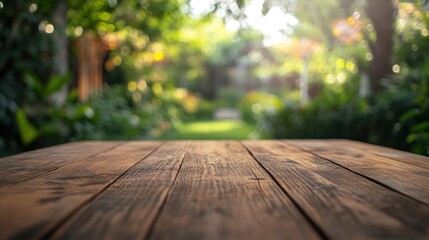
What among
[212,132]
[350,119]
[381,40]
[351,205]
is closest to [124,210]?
[351,205]

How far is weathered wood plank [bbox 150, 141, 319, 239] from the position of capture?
0.55 m

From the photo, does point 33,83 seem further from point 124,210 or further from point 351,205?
point 351,205

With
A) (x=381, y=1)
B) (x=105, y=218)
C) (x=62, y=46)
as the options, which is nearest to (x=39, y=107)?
(x=62, y=46)

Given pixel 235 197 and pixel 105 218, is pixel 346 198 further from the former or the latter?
pixel 105 218

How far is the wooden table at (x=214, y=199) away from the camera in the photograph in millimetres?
562

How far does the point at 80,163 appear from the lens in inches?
47.6

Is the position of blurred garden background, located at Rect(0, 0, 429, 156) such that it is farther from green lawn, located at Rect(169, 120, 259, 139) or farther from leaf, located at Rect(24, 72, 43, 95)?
green lawn, located at Rect(169, 120, 259, 139)

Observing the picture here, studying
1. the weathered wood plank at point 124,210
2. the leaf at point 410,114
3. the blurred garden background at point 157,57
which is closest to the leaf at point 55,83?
the blurred garden background at point 157,57

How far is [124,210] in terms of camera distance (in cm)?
66

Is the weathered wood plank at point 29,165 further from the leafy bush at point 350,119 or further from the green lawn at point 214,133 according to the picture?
the green lawn at point 214,133

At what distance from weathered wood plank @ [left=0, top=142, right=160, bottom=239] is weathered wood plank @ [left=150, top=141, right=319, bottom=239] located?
0.55ft

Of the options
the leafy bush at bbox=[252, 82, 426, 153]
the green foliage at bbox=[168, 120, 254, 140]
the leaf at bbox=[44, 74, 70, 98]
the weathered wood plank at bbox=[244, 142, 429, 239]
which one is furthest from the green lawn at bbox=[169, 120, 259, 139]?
the weathered wood plank at bbox=[244, 142, 429, 239]

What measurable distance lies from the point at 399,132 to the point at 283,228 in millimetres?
2769

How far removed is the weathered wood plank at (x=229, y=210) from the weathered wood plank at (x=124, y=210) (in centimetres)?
2
